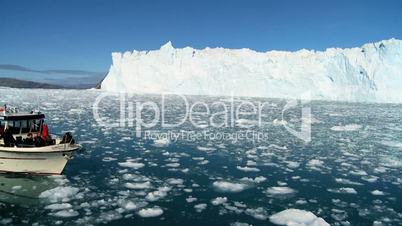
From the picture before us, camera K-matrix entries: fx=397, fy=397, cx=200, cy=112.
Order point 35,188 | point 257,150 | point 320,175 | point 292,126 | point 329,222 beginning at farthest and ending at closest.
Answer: point 292,126 → point 257,150 → point 320,175 → point 35,188 → point 329,222

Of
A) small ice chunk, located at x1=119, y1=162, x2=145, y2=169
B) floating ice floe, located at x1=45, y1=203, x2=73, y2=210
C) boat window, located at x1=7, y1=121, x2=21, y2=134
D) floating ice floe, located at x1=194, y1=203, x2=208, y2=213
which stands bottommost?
floating ice floe, located at x1=194, y1=203, x2=208, y2=213

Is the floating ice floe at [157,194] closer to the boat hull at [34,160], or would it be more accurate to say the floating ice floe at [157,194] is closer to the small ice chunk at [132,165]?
the small ice chunk at [132,165]

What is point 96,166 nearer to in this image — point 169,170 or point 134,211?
point 169,170

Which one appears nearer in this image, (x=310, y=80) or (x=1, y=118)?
(x=1, y=118)

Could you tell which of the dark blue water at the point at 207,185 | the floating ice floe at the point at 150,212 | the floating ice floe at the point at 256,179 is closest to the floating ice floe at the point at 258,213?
the dark blue water at the point at 207,185

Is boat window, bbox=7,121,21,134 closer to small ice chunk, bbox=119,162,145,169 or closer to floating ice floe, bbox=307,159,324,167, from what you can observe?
small ice chunk, bbox=119,162,145,169

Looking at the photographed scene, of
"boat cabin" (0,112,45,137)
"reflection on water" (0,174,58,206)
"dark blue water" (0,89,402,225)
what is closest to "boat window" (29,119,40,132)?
"boat cabin" (0,112,45,137)

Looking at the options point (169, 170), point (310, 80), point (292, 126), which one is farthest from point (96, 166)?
point (310, 80)
